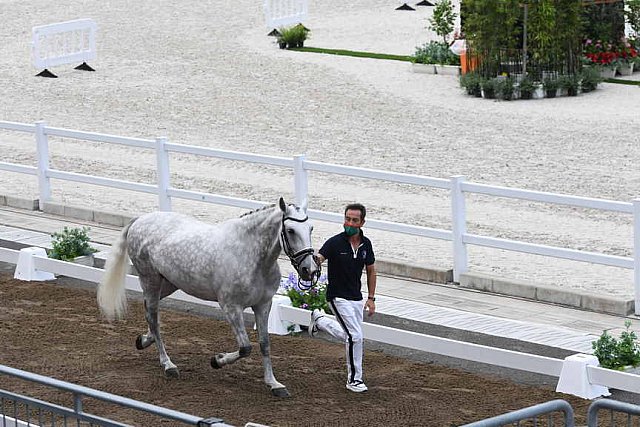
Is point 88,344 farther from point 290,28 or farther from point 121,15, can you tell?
point 121,15

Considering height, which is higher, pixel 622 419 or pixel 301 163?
pixel 301 163

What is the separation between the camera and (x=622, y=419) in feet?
33.7

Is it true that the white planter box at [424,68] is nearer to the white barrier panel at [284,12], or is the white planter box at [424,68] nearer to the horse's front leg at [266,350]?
the white barrier panel at [284,12]

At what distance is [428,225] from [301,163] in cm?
220

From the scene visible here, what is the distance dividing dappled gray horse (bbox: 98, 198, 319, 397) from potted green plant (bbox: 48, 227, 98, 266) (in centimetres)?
385

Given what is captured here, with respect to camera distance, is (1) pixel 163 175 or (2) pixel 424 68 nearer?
(1) pixel 163 175

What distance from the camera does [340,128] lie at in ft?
85.1

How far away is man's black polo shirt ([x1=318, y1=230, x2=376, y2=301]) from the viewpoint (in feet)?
36.5

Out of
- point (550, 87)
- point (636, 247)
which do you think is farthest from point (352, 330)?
point (550, 87)

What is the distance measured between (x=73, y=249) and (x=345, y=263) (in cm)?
550

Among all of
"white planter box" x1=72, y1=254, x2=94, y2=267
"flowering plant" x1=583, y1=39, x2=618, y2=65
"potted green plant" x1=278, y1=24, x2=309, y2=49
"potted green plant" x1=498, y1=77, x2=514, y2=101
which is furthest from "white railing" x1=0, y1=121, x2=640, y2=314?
"potted green plant" x1=278, y1=24, x2=309, y2=49

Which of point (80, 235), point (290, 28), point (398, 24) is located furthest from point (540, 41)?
point (80, 235)


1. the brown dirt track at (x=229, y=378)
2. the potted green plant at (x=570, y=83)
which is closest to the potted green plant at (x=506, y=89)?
Result: the potted green plant at (x=570, y=83)

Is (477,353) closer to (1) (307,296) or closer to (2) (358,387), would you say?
(2) (358,387)
